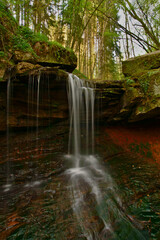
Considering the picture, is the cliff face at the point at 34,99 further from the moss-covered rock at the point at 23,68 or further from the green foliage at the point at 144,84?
the green foliage at the point at 144,84

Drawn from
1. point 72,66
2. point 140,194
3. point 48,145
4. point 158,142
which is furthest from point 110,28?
point 140,194

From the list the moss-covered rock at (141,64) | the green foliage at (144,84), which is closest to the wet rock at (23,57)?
the moss-covered rock at (141,64)

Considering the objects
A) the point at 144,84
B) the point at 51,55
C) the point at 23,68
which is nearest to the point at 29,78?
the point at 23,68

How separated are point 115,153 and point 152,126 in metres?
2.67

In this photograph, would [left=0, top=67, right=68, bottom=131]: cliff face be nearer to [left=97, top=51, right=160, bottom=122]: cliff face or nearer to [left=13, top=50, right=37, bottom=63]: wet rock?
[left=13, top=50, right=37, bottom=63]: wet rock

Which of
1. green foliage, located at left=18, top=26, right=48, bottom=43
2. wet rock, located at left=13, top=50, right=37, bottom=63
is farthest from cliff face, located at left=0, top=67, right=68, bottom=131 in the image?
green foliage, located at left=18, top=26, right=48, bottom=43

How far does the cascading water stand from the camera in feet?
7.89

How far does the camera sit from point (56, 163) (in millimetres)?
5043

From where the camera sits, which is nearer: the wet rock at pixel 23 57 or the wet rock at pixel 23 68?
the wet rock at pixel 23 68

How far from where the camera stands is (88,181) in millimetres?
4066

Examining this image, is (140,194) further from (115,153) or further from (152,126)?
(152,126)

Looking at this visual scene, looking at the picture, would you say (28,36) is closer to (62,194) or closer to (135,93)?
(135,93)

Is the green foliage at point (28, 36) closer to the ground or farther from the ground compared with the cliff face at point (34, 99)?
farther from the ground

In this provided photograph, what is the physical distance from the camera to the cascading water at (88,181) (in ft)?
7.89
